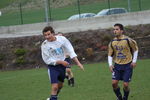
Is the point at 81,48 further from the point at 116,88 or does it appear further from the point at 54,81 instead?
the point at 54,81

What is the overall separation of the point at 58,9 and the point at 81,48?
13.0 metres

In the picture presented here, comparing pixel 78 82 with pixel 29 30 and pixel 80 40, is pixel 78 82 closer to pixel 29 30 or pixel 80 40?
pixel 80 40

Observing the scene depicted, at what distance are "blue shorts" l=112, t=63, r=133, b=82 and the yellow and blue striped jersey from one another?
0.11m

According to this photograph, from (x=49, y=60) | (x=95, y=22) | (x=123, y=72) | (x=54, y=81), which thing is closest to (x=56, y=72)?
(x=54, y=81)

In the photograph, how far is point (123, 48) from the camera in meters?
12.0

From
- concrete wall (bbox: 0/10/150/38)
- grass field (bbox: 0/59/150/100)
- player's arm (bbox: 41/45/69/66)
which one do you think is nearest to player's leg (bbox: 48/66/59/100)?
player's arm (bbox: 41/45/69/66)

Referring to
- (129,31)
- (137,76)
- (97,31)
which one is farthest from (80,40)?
(137,76)

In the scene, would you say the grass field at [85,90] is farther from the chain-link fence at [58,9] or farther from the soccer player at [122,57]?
the chain-link fence at [58,9]

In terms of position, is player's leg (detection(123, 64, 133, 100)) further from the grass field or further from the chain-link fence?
the chain-link fence

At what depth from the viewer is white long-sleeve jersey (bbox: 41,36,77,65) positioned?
11.5 meters

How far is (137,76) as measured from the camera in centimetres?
1889

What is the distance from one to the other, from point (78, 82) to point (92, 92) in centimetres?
359

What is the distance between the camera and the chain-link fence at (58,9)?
1627 inches

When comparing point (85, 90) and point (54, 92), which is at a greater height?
point (54, 92)
